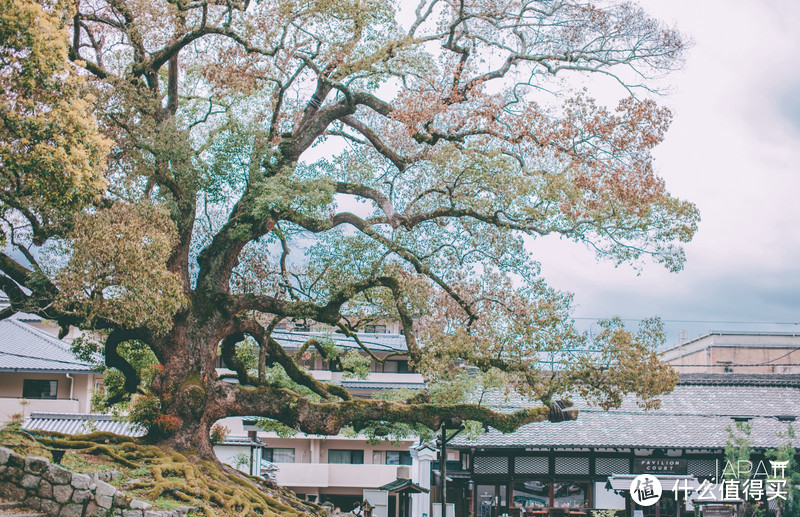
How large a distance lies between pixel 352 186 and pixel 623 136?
5.46 metres

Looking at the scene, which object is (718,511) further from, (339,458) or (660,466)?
(339,458)

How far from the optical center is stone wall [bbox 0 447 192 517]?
10.7 m

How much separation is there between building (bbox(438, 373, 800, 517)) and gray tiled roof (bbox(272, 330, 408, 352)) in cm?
926

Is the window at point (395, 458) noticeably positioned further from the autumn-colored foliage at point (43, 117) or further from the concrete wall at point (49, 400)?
the autumn-colored foliage at point (43, 117)

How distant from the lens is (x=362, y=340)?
121 ft

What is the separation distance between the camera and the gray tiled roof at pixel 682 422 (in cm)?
2233

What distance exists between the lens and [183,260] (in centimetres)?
1545

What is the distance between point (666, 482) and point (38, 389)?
66.7ft

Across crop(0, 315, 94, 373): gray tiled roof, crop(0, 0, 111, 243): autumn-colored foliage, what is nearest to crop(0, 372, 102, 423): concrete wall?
crop(0, 315, 94, 373): gray tiled roof

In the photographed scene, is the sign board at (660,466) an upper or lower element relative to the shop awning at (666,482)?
upper

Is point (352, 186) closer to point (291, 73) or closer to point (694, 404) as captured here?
point (291, 73)

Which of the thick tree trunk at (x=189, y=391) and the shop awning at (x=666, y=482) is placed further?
the shop awning at (x=666, y=482)

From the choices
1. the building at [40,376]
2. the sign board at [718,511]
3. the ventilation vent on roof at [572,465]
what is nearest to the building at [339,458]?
the building at [40,376]

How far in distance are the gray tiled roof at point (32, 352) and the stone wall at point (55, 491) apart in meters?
Answer: 14.6
